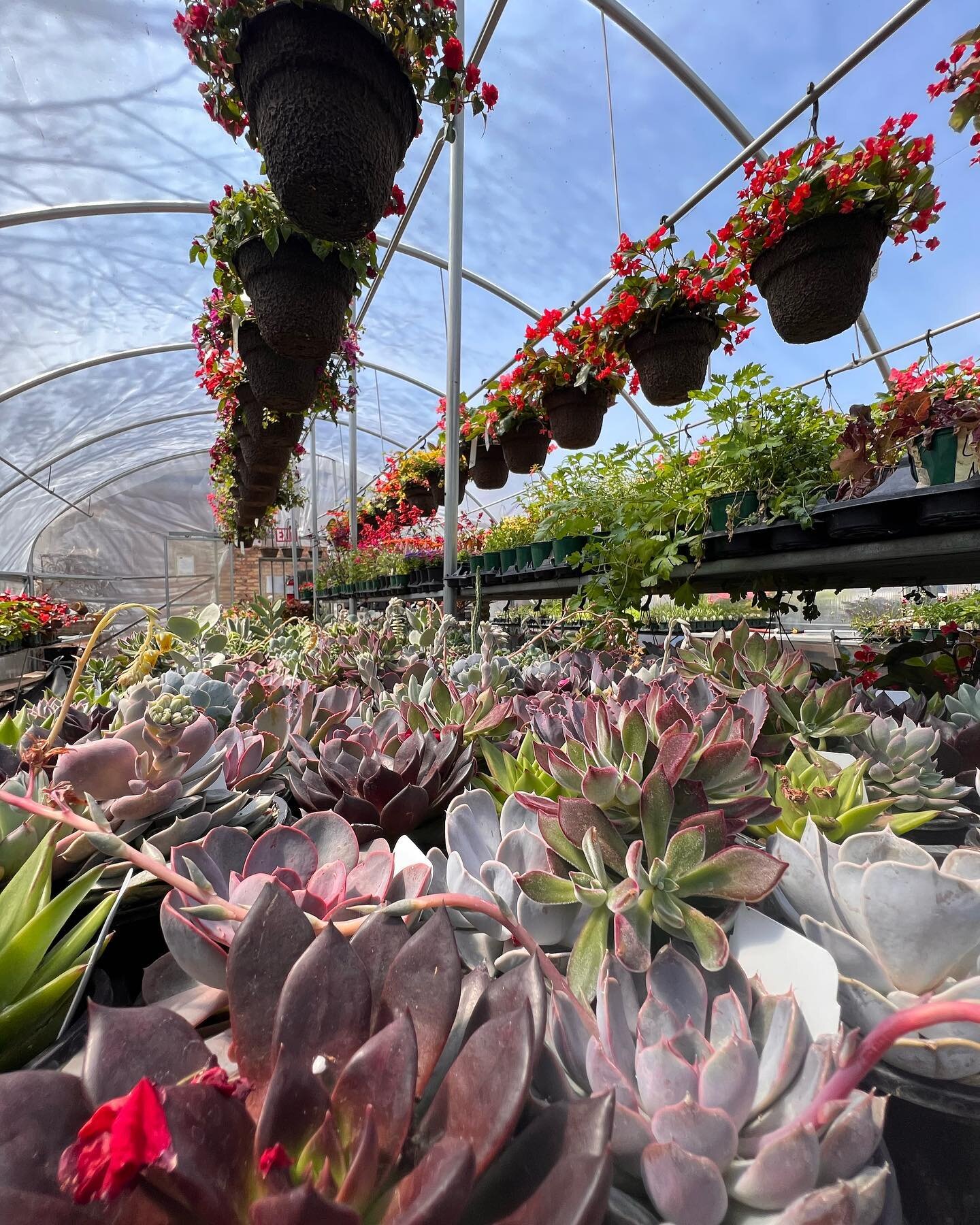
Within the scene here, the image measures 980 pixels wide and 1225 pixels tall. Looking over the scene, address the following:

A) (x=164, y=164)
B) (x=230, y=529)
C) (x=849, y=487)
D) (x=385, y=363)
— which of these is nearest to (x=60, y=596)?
(x=230, y=529)

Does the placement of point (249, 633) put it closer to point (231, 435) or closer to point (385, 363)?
point (231, 435)

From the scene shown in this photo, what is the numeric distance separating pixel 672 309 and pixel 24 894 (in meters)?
3.11

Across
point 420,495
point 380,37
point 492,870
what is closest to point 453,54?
point 380,37

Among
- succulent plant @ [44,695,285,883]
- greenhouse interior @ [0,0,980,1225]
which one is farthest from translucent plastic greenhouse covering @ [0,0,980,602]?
succulent plant @ [44,695,285,883]

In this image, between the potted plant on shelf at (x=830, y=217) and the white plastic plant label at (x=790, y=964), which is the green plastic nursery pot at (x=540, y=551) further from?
the white plastic plant label at (x=790, y=964)

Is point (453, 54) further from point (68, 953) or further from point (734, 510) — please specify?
point (68, 953)

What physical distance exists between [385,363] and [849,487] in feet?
23.9

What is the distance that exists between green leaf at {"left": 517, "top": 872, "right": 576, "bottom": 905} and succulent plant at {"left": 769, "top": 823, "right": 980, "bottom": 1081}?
16cm

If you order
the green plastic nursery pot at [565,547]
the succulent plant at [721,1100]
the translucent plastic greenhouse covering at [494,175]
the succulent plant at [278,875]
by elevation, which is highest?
the translucent plastic greenhouse covering at [494,175]

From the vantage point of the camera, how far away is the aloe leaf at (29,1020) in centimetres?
35

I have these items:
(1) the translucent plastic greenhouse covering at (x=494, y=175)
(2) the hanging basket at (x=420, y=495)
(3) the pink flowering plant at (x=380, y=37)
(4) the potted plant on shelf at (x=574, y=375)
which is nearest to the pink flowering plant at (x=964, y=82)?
(3) the pink flowering plant at (x=380, y=37)

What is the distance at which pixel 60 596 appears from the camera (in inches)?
508

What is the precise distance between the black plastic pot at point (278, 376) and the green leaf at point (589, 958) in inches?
106

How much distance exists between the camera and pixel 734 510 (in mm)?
1917
